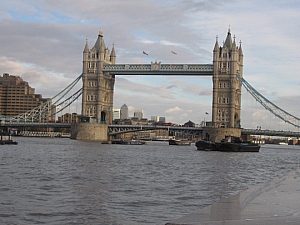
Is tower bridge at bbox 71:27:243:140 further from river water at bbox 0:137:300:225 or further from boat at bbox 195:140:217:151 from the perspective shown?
river water at bbox 0:137:300:225

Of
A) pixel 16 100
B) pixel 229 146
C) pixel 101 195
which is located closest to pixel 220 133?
pixel 229 146

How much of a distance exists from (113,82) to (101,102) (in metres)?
6.65

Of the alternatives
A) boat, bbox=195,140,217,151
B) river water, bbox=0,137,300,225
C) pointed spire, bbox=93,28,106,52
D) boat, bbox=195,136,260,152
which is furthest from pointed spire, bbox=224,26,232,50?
river water, bbox=0,137,300,225

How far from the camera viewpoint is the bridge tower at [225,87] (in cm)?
10231

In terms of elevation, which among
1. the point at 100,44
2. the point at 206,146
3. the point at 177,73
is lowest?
the point at 206,146

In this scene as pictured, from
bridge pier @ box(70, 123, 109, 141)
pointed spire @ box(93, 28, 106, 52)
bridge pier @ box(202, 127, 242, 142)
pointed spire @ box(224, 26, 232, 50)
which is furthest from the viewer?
pointed spire @ box(93, 28, 106, 52)

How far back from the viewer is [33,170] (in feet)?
92.2

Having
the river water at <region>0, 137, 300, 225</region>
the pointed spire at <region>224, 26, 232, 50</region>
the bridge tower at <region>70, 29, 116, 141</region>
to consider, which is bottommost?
the river water at <region>0, 137, 300, 225</region>

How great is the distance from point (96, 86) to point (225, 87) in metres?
25.5

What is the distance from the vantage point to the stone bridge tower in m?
108

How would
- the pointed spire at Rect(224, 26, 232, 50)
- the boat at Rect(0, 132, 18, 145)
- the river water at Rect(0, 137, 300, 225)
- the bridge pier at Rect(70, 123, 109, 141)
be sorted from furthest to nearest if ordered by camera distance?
the pointed spire at Rect(224, 26, 232, 50) < the bridge pier at Rect(70, 123, 109, 141) < the boat at Rect(0, 132, 18, 145) < the river water at Rect(0, 137, 300, 225)

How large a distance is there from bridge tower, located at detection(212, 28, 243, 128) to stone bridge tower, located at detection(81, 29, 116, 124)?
72.9 feet

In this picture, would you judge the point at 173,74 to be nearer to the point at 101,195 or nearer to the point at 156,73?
the point at 156,73

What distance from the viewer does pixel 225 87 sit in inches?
4055
